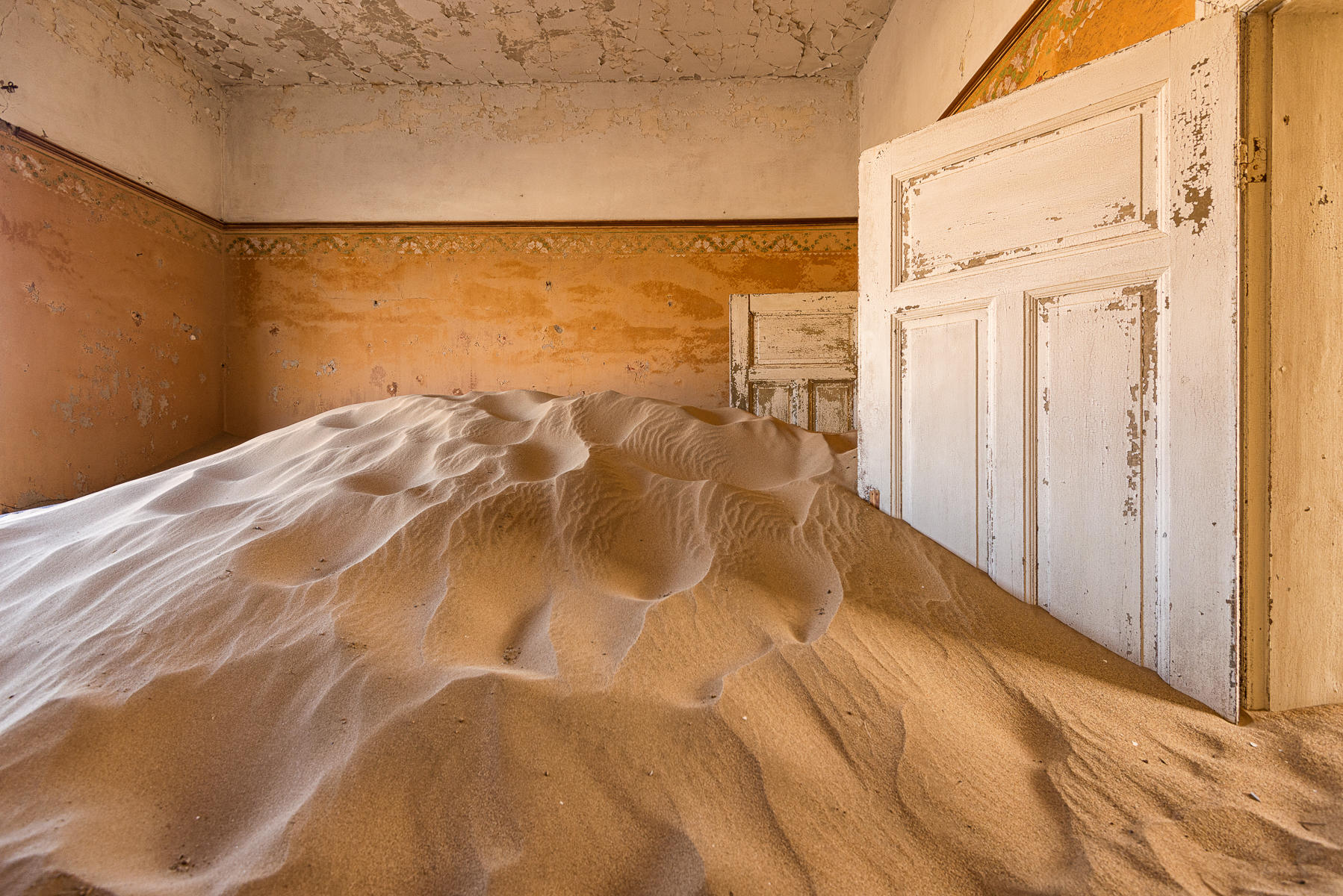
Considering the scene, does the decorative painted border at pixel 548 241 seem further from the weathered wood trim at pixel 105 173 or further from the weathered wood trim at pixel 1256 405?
the weathered wood trim at pixel 1256 405

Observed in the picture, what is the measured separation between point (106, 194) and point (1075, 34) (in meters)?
6.09

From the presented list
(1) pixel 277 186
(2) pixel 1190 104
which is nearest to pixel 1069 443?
(2) pixel 1190 104

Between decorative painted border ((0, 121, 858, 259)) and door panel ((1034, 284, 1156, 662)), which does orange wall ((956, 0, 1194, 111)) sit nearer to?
door panel ((1034, 284, 1156, 662))

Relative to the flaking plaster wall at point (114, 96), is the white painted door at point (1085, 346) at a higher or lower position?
lower

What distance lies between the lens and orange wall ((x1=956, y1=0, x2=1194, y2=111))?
79.4 inches

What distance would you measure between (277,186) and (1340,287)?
696cm

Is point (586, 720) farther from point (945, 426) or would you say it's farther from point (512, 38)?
point (512, 38)

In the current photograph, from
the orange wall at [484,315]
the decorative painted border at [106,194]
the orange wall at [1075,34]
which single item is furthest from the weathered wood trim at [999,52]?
the decorative painted border at [106,194]

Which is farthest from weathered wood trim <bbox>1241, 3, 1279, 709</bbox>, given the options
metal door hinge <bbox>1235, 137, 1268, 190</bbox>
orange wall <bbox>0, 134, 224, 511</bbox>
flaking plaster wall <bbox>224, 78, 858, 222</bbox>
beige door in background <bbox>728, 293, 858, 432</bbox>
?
orange wall <bbox>0, 134, 224, 511</bbox>

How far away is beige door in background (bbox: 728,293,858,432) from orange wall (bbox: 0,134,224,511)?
15.1ft

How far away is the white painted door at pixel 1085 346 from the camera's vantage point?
3.85 feet

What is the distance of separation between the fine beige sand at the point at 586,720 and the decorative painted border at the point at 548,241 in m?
4.25

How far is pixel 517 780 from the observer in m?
0.88

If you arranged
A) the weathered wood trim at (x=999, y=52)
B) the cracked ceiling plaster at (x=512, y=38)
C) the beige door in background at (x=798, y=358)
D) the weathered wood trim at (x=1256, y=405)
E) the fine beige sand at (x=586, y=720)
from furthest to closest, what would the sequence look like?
the cracked ceiling plaster at (x=512, y=38), the beige door in background at (x=798, y=358), the weathered wood trim at (x=999, y=52), the weathered wood trim at (x=1256, y=405), the fine beige sand at (x=586, y=720)
